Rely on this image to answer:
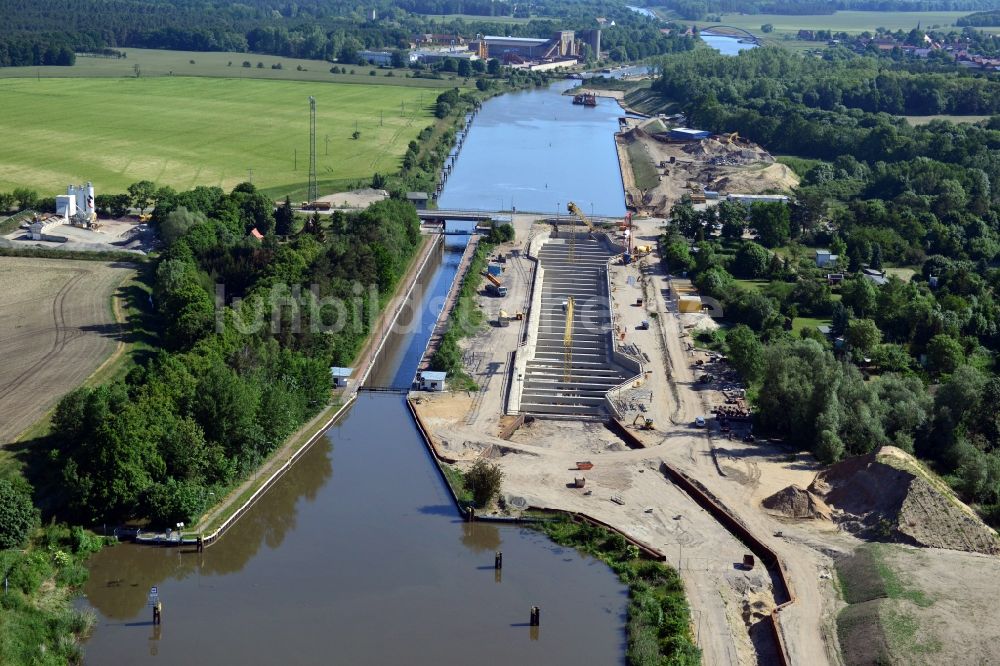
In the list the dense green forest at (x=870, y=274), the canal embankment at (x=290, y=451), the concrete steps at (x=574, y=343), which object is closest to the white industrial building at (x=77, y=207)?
the canal embankment at (x=290, y=451)

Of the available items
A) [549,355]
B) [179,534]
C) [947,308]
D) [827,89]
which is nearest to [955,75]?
[827,89]

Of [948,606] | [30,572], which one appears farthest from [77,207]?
[948,606]

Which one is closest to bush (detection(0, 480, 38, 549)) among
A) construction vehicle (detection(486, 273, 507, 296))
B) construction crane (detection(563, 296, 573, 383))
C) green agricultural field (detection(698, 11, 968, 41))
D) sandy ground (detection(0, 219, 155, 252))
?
construction crane (detection(563, 296, 573, 383))

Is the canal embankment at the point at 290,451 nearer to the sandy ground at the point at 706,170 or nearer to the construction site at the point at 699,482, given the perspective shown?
the construction site at the point at 699,482

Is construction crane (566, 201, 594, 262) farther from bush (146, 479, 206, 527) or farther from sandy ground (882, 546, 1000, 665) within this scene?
sandy ground (882, 546, 1000, 665)

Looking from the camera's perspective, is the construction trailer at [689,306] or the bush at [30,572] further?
the construction trailer at [689,306]
